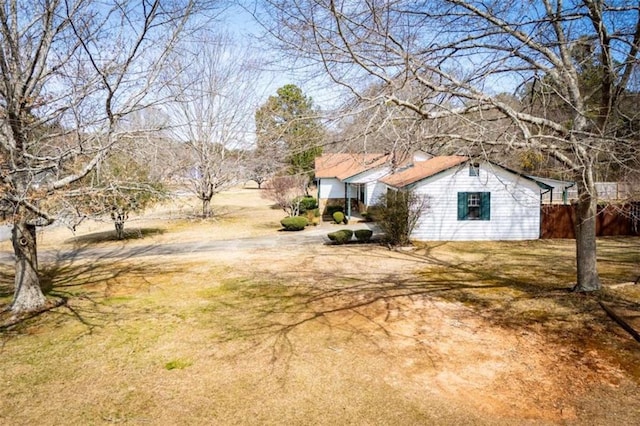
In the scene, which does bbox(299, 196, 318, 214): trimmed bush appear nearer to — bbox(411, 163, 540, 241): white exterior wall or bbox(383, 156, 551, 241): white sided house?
bbox(383, 156, 551, 241): white sided house

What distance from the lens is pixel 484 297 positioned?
8.98 metres

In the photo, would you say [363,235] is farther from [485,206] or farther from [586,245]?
[586,245]

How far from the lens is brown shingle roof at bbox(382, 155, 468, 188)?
55.4 ft

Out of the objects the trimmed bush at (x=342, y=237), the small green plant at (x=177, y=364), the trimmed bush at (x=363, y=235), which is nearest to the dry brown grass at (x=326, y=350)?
the small green plant at (x=177, y=364)

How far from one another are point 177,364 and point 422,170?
49.8 feet

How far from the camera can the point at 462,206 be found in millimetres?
17297

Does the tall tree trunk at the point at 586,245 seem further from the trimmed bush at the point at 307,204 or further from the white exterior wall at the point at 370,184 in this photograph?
the trimmed bush at the point at 307,204

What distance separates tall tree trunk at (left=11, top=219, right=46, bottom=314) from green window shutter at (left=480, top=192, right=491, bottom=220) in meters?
15.6

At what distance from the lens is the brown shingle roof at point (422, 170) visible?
55.4 feet

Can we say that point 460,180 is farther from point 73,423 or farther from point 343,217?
point 73,423

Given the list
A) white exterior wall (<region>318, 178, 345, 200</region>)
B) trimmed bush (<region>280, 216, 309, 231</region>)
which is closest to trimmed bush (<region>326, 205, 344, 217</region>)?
white exterior wall (<region>318, 178, 345, 200</region>)

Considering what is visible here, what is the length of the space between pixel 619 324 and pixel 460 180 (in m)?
10.7

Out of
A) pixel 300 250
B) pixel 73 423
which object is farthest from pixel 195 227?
pixel 73 423

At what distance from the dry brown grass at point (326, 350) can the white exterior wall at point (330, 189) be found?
16459 mm
